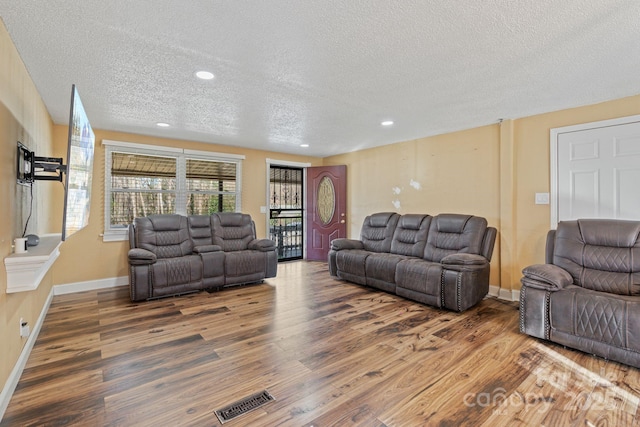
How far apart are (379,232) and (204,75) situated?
338cm

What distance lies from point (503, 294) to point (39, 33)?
5126mm

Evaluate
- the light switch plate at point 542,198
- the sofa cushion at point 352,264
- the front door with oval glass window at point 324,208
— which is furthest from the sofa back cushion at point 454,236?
the front door with oval glass window at point 324,208

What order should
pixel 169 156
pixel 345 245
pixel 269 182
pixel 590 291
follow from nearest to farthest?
pixel 590 291 → pixel 345 245 → pixel 169 156 → pixel 269 182

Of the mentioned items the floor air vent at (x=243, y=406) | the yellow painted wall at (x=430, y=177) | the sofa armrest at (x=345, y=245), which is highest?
the yellow painted wall at (x=430, y=177)

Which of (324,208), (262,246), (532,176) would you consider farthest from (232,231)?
(532,176)

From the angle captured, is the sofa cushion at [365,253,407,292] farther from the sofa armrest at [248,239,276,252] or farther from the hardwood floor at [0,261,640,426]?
the sofa armrest at [248,239,276,252]

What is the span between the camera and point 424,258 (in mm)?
4250

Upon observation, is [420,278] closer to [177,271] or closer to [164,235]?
[177,271]

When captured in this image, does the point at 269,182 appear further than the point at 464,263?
Yes

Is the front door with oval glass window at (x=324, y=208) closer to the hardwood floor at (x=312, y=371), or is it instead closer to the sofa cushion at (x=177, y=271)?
the sofa cushion at (x=177, y=271)

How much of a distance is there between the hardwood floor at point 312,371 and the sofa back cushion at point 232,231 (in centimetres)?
155

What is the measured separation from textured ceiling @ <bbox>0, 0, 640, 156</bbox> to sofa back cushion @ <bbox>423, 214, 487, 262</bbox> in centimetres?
132

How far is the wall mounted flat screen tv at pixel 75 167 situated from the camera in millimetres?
1950

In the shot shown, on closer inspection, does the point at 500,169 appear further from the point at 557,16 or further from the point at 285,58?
the point at 285,58
